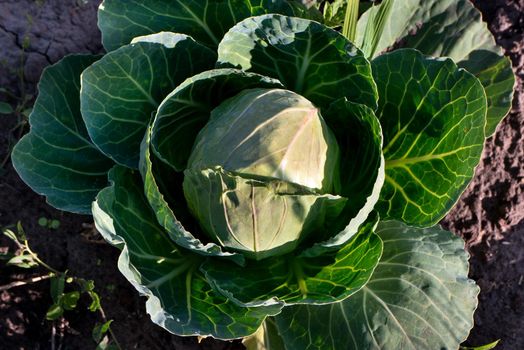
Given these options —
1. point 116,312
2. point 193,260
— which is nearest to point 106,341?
point 116,312

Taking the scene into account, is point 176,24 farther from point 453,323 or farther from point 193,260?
point 453,323

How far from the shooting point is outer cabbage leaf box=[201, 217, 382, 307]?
1810 millimetres

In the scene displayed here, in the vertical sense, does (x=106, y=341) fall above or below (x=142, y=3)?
below

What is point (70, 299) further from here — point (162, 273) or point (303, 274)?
point (303, 274)

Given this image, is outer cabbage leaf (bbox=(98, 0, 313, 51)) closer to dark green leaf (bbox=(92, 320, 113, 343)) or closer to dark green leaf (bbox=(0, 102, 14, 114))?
A: dark green leaf (bbox=(0, 102, 14, 114))

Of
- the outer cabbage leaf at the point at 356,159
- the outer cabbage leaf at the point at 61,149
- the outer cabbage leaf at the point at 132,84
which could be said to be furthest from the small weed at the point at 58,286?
the outer cabbage leaf at the point at 356,159

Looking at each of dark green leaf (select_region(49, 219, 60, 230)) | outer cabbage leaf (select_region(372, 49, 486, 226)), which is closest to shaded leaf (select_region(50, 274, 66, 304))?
dark green leaf (select_region(49, 219, 60, 230))

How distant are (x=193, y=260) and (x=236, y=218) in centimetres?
38

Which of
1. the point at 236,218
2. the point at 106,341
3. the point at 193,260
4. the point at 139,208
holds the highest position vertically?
the point at 236,218

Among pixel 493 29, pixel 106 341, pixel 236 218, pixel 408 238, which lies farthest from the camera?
pixel 493 29

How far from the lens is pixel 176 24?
6.73 ft

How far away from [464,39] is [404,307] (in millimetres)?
990

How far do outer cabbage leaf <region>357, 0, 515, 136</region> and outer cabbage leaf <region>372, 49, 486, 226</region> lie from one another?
31 centimetres

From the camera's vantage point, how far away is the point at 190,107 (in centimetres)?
198
